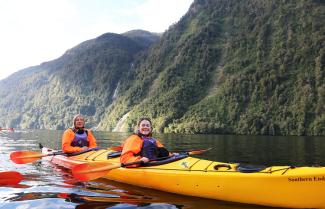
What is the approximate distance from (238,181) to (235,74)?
A: 4964 inches

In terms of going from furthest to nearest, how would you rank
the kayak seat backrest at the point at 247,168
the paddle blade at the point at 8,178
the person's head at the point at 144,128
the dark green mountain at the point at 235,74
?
the dark green mountain at the point at 235,74
the person's head at the point at 144,128
the paddle blade at the point at 8,178
the kayak seat backrest at the point at 247,168

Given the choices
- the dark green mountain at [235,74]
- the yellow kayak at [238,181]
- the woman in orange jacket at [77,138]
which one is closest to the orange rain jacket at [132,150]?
the yellow kayak at [238,181]

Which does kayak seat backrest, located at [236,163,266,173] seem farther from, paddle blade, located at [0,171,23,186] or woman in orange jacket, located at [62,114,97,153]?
woman in orange jacket, located at [62,114,97,153]

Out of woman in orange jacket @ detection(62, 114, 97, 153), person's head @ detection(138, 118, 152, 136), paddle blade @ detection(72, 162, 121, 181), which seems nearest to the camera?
paddle blade @ detection(72, 162, 121, 181)

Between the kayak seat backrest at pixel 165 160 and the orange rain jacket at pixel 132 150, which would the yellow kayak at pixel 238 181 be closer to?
the kayak seat backrest at pixel 165 160

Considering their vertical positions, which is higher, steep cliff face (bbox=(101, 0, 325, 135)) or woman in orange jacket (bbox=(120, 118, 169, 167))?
steep cliff face (bbox=(101, 0, 325, 135))

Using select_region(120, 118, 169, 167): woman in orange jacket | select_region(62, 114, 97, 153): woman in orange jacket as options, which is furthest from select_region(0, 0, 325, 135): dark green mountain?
select_region(120, 118, 169, 167): woman in orange jacket

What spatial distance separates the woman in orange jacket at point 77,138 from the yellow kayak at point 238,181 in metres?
5.42

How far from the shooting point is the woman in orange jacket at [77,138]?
17.1 meters

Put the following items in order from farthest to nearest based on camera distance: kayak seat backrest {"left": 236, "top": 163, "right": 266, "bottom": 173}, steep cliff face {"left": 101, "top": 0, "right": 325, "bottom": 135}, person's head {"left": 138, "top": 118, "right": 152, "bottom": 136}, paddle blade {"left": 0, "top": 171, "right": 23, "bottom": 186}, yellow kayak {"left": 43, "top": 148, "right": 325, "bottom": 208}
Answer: steep cliff face {"left": 101, "top": 0, "right": 325, "bottom": 135}, person's head {"left": 138, "top": 118, "right": 152, "bottom": 136}, paddle blade {"left": 0, "top": 171, "right": 23, "bottom": 186}, kayak seat backrest {"left": 236, "top": 163, "right": 266, "bottom": 173}, yellow kayak {"left": 43, "top": 148, "right": 325, "bottom": 208}

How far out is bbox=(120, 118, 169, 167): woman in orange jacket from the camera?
12.5m

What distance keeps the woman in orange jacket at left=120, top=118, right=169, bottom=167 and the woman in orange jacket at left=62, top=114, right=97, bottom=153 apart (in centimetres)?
479

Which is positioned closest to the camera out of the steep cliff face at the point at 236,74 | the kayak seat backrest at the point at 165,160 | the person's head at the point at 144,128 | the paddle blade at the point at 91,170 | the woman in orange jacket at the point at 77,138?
the paddle blade at the point at 91,170

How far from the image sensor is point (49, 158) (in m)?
19.9
